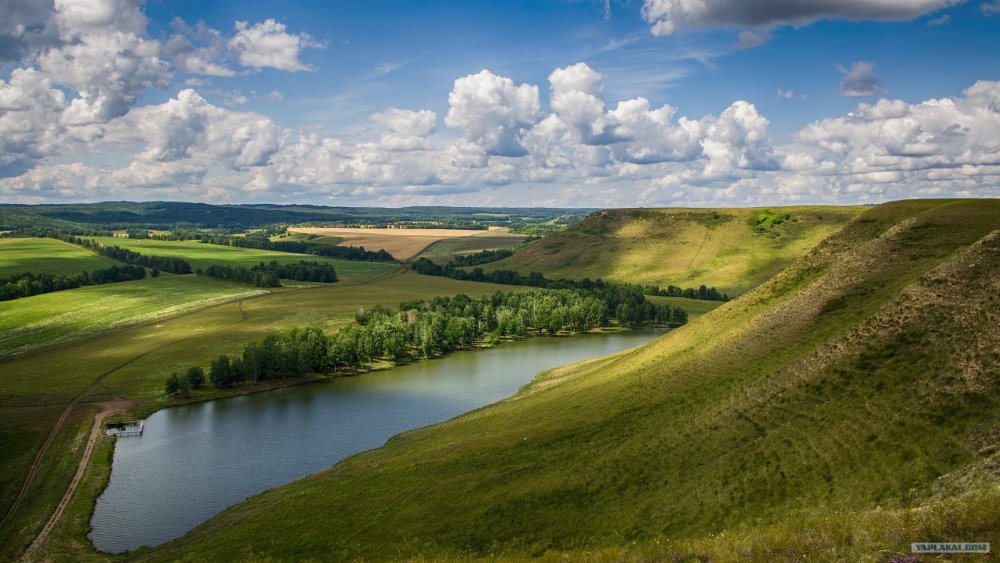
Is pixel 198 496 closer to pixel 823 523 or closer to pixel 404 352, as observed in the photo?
pixel 823 523

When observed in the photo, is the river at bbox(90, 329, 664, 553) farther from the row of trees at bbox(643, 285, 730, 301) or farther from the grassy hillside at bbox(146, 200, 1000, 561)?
the row of trees at bbox(643, 285, 730, 301)

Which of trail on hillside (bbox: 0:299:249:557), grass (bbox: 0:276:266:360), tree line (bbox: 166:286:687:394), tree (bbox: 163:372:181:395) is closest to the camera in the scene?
trail on hillside (bbox: 0:299:249:557)

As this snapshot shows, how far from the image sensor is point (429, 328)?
118 meters

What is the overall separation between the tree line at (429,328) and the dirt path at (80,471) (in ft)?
24.6

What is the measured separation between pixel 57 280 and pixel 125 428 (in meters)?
115

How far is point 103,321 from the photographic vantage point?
409ft

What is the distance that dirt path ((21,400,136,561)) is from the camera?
43.2 meters

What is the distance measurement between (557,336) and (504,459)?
97.1m

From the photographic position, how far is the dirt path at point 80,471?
1703 inches

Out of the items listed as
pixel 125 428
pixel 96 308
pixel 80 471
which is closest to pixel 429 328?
pixel 125 428

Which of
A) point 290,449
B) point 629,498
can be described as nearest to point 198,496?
point 290,449

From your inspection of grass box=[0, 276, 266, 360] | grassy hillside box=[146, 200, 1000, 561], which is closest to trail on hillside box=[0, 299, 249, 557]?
grassy hillside box=[146, 200, 1000, 561]

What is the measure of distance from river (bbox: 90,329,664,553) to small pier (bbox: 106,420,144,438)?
1.18 m

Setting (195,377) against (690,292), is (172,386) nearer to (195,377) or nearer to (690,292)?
(195,377)
